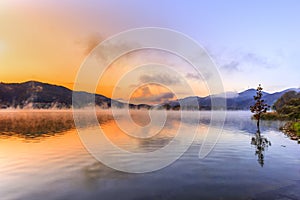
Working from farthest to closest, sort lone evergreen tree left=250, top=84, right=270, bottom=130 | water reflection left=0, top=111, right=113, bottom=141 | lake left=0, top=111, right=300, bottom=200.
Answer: lone evergreen tree left=250, top=84, right=270, bottom=130 → water reflection left=0, top=111, right=113, bottom=141 → lake left=0, top=111, right=300, bottom=200

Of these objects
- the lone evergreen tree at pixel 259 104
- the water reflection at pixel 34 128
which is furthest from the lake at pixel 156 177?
the lone evergreen tree at pixel 259 104

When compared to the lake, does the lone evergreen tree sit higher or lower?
higher

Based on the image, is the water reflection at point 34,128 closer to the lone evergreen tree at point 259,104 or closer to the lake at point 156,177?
the lake at point 156,177

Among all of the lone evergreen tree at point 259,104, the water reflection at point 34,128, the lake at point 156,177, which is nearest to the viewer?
the lake at point 156,177

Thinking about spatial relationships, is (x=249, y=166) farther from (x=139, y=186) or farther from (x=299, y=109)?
(x=299, y=109)

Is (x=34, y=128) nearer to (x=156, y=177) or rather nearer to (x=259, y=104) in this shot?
(x=156, y=177)

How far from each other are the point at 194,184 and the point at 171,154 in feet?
50.7

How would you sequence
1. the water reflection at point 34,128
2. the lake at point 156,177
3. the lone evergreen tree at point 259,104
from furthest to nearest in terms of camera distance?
the lone evergreen tree at point 259,104 < the water reflection at point 34,128 < the lake at point 156,177

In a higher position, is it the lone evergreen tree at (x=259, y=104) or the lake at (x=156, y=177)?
the lone evergreen tree at (x=259, y=104)

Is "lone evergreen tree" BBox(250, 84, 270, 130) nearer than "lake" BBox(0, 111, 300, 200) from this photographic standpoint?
No

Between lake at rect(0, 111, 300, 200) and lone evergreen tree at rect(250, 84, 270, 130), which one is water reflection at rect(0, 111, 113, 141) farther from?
lone evergreen tree at rect(250, 84, 270, 130)

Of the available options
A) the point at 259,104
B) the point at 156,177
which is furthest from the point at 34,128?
the point at 259,104

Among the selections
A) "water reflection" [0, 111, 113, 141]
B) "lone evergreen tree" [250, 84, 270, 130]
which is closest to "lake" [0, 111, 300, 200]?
"water reflection" [0, 111, 113, 141]

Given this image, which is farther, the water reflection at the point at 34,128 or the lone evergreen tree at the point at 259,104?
the lone evergreen tree at the point at 259,104
